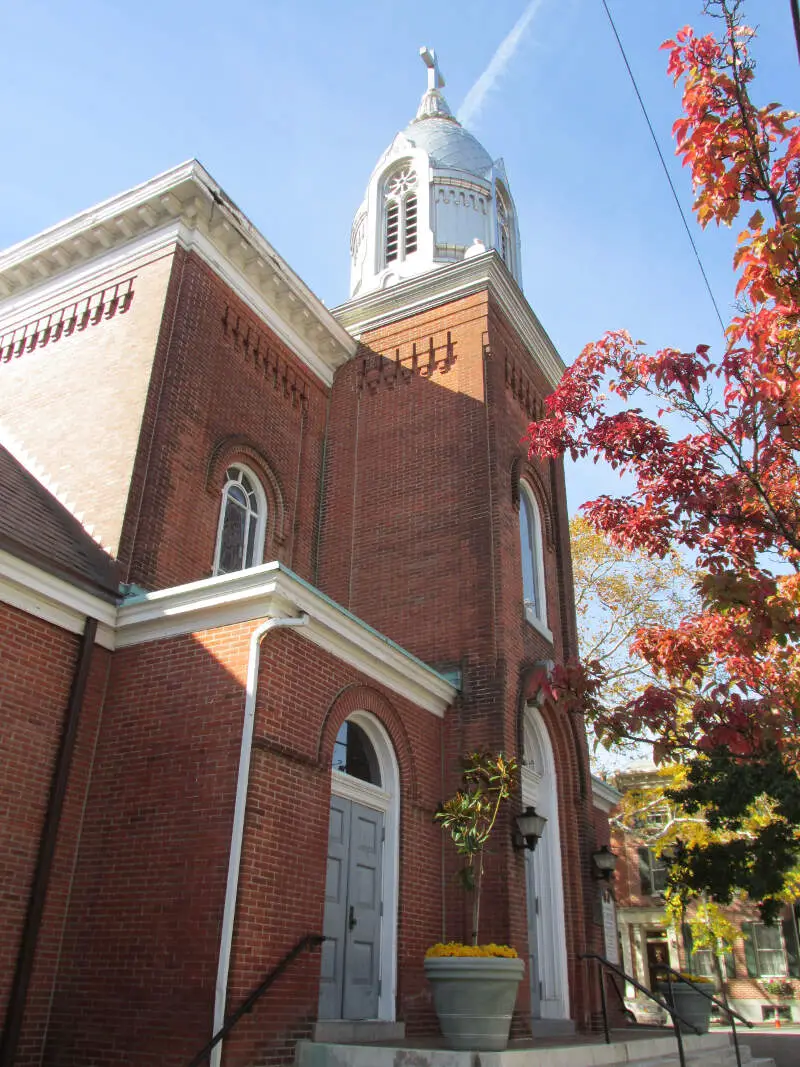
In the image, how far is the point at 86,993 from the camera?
26.7 feet

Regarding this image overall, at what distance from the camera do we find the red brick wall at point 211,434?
11.6 meters

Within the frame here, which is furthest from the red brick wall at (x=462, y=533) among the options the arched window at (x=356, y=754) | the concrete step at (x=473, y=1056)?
the concrete step at (x=473, y=1056)

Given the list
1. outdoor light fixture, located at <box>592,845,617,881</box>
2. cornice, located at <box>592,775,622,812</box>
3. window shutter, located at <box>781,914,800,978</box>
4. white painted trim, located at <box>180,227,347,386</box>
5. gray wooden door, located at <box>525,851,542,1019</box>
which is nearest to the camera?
gray wooden door, located at <box>525,851,542,1019</box>

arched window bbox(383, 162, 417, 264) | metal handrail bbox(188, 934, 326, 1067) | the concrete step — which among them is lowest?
the concrete step

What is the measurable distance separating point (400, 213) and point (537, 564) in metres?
8.36

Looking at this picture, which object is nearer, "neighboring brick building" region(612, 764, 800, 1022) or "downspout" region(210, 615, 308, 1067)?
"downspout" region(210, 615, 308, 1067)

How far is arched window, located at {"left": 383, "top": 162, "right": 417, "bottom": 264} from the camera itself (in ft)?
61.5

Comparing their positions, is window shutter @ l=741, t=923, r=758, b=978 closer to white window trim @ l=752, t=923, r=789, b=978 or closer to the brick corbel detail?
white window trim @ l=752, t=923, r=789, b=978

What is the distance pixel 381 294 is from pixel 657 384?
32.4 ft

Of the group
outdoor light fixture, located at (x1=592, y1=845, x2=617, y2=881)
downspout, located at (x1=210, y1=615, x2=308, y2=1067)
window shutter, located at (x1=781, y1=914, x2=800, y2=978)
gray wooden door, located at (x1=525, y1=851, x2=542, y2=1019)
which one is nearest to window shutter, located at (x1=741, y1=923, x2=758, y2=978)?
window shutter, located at (x1=781, y1=914, x2=800, y2=978)

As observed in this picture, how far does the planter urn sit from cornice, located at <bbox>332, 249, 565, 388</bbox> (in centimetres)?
1117

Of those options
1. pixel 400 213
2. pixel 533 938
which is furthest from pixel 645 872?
pixel 400 213

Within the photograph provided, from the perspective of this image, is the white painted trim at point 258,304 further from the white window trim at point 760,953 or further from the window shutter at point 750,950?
the window shutter at point 750,950

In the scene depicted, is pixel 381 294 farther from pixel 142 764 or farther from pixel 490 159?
pixel 142 764
